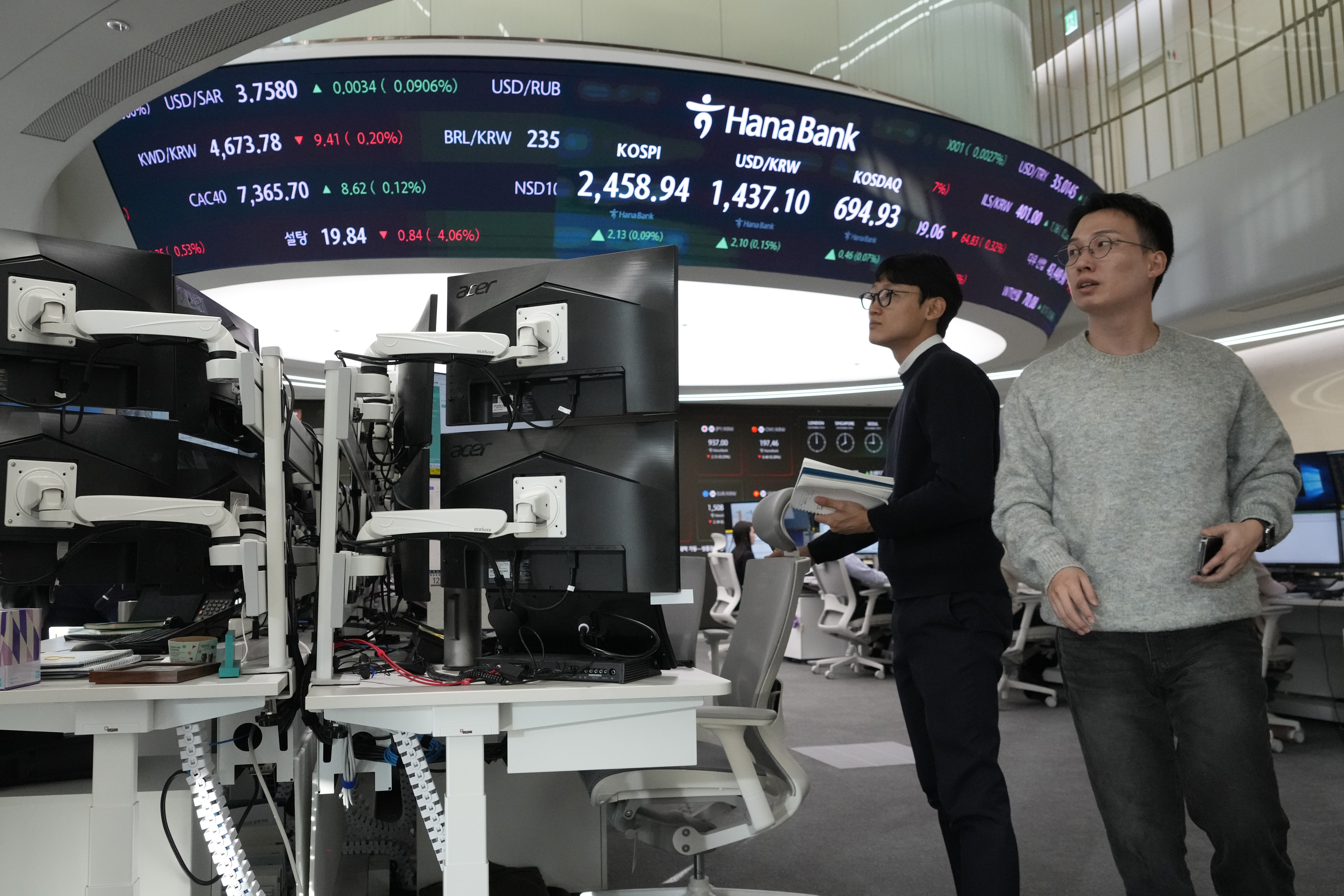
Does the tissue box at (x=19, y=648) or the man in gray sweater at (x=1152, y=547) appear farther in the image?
the tissue box at (x=19, y=648)

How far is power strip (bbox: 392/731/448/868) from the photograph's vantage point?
1.69 m

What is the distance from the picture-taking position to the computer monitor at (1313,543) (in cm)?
473

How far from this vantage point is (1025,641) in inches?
216

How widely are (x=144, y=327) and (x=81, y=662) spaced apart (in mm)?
725

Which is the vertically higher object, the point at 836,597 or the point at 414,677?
the point at 414,677

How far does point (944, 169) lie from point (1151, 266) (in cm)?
356

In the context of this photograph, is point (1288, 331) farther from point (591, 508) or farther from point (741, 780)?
point (591, 508)

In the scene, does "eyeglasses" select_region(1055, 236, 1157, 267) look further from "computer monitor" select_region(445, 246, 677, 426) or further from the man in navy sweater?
"computer monitor" select_region(445, 246, 677, 426)

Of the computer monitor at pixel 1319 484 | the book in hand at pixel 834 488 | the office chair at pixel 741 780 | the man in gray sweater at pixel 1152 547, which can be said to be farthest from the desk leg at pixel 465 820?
the computer monitor at pixel 1319 484

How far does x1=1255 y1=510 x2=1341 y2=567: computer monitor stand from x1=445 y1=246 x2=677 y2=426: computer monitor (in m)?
4.16

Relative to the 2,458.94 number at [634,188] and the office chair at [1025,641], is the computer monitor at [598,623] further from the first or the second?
the office chair at [1025,641]

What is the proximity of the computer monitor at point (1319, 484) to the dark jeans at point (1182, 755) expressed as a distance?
380cm

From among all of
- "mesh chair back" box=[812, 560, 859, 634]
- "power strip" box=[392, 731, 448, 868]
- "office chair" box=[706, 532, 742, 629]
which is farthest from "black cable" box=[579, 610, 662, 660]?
"office chair" box=[706, 532, 742, 629]

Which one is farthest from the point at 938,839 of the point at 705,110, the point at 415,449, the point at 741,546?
the point at 741,546
